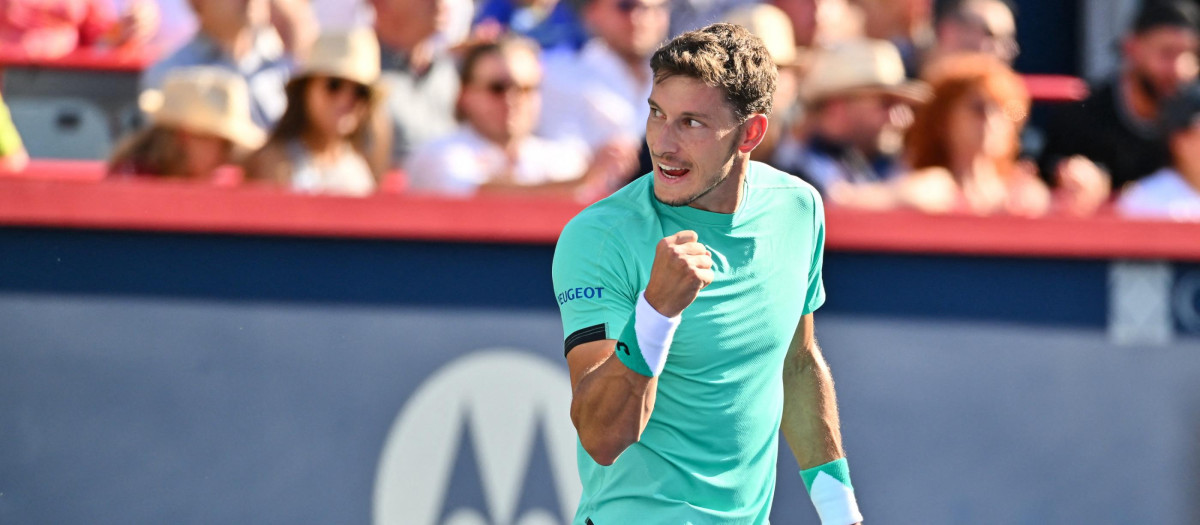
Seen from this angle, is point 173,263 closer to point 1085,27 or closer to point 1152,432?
point 1152,432

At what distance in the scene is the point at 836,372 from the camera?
16.6 ft

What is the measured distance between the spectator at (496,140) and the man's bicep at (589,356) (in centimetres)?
263

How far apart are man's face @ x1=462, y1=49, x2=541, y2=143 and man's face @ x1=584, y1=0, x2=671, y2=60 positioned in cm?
67

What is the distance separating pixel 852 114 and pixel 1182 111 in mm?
1578

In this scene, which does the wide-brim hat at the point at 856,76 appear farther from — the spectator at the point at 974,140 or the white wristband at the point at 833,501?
the white wristband at the point at 833,501

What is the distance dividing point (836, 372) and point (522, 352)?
113cm

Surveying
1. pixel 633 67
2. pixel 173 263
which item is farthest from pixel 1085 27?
pixel 173 263

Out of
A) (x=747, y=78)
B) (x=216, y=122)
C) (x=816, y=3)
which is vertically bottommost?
(x=216, y=122)

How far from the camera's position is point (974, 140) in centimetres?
581

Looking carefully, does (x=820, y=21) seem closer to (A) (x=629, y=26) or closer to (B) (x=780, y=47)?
(B) (x=780, y=47)

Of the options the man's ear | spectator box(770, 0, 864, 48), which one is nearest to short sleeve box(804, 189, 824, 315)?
the man's ear

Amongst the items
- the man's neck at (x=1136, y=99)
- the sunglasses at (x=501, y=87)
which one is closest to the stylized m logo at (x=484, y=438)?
the sunglasses at (x=501, y=87)

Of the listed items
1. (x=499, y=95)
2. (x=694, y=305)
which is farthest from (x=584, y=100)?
(x=694, y=305)

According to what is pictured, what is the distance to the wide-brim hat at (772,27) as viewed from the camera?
235 inches
